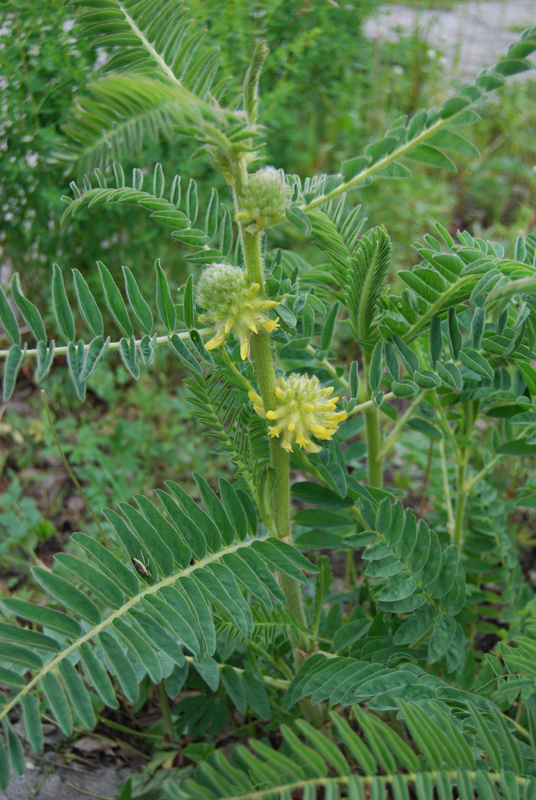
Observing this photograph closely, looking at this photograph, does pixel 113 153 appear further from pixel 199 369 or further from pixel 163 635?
pixel 163 635

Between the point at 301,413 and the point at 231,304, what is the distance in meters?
0.18

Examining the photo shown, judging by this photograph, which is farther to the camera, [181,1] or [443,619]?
[443,619]

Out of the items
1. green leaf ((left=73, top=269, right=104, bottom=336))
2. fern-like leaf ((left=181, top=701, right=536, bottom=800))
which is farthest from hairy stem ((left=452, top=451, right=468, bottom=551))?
green leaf ((left=73, top=269, right=104, bottom=336))

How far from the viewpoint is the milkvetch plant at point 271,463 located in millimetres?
692

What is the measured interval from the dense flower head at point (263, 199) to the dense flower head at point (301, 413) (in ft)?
0.72

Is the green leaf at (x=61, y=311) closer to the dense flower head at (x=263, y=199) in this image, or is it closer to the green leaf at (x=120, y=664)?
the dense flower head at (x=263, y=199)

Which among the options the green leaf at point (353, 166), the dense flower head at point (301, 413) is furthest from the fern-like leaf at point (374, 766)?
the green leaf at point (353, 166)

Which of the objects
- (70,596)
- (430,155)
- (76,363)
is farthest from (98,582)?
(430,155)

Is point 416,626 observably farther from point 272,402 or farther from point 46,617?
point 46,617

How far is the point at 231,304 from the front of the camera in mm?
819

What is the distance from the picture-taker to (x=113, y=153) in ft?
2.08

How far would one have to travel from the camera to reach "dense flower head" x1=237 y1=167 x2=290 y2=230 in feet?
2.57

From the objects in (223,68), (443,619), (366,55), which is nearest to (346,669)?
(443,619)

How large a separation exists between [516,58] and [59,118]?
73.5 inches
